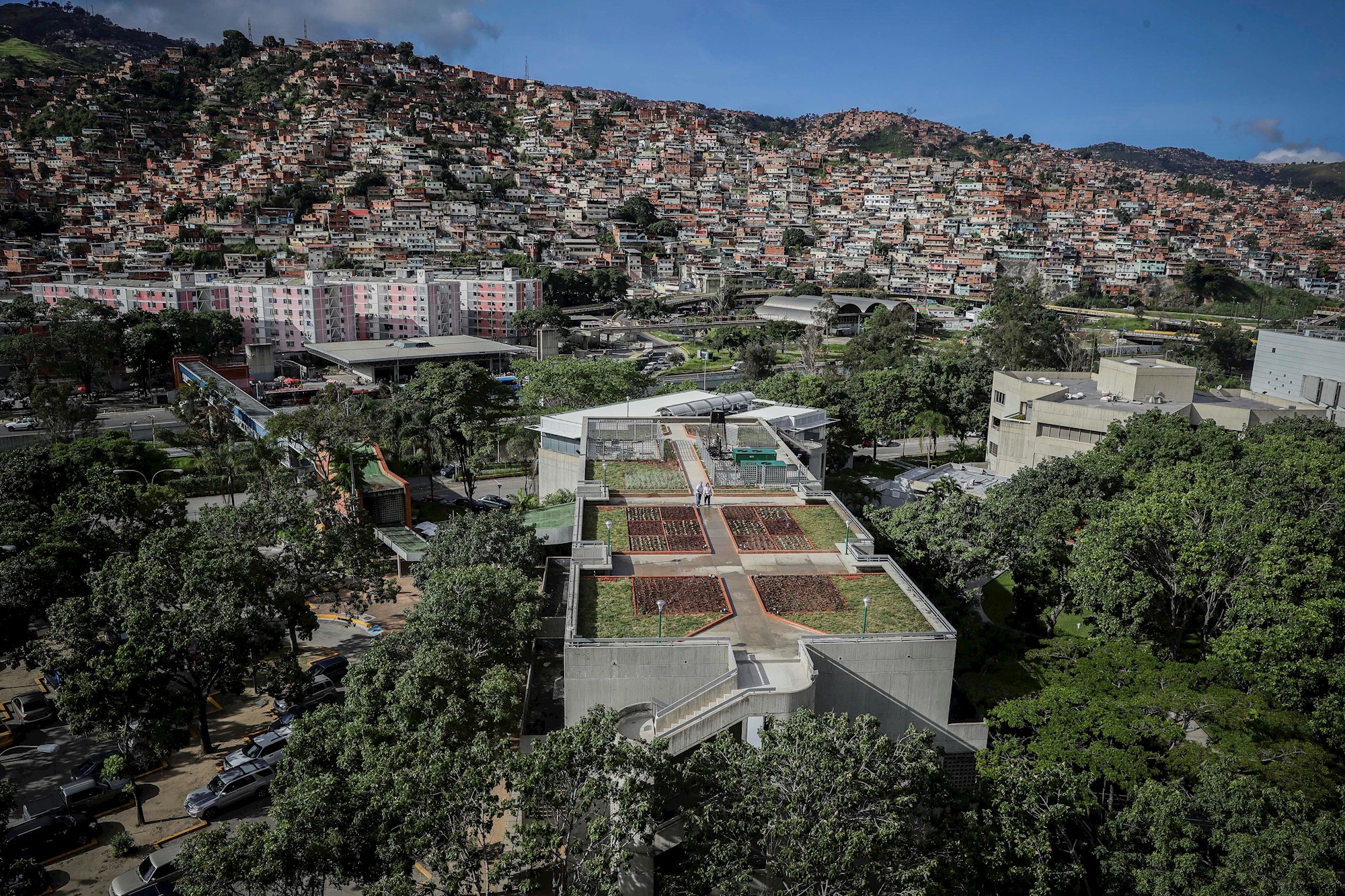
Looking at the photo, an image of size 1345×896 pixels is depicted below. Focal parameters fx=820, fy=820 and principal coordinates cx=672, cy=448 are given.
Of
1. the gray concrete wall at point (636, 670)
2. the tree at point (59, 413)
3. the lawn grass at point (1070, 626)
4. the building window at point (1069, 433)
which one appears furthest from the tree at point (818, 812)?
the tree at point (59, 413)

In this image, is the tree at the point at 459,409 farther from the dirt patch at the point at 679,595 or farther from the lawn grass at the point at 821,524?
the dirt patch at the point at 679,595

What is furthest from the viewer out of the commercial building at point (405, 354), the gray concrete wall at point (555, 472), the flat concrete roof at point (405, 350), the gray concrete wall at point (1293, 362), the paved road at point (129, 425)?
the flat concrete roof at point (405, 350)

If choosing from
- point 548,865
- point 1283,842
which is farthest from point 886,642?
point 548,865

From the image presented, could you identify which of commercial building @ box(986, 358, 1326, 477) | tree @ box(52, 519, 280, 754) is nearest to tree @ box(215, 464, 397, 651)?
tree @ box(52, 519, 280, 754)

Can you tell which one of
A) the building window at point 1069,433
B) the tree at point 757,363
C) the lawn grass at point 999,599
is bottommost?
the lawn grass at point 999,599

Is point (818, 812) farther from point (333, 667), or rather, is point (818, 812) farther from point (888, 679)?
point (333, 667)

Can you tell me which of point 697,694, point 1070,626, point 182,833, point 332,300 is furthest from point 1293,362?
point 332,300

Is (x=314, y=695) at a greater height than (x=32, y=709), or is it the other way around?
(x=314, y=695)
